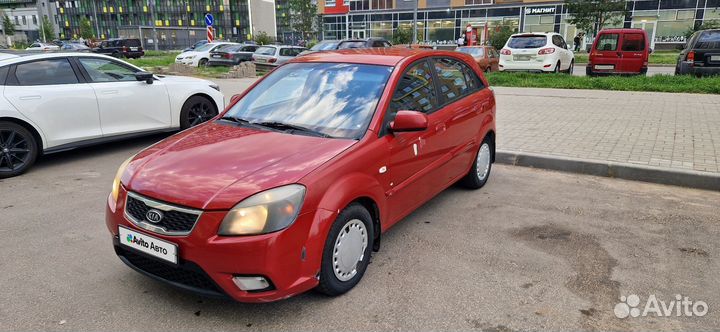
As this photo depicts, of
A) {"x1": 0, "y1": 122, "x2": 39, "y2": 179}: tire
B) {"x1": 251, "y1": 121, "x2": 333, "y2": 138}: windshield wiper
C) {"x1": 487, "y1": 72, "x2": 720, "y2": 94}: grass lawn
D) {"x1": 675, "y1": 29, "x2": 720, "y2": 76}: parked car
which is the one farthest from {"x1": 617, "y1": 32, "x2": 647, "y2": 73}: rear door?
{"x1": 0, "y1": 122, "x2": 39, "y2": 179}: tire

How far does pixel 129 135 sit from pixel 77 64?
3.88 ft

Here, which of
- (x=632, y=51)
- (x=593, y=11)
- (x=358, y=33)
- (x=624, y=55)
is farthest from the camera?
(x=358, y=33)

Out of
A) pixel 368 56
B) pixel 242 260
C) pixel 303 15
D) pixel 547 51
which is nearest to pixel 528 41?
pixel 547 51

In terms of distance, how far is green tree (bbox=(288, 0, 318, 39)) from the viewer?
7509 centimetres

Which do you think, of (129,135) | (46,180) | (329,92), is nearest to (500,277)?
(329,92)

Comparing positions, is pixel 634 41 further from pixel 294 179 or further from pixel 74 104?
pixel 294 179

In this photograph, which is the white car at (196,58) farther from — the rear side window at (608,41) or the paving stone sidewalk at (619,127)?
the rear side window at (608,41)

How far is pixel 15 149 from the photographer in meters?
6.24

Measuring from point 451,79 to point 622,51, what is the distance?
1397 centimetres

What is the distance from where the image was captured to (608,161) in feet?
20.3

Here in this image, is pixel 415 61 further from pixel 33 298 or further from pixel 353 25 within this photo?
pixel 353 25

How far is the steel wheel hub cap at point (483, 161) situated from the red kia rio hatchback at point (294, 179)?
0.91 m

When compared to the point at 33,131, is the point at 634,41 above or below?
above

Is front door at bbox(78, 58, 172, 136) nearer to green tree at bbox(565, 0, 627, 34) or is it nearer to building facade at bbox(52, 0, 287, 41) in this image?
green tree at bbox(565, 0, 627, 34)
